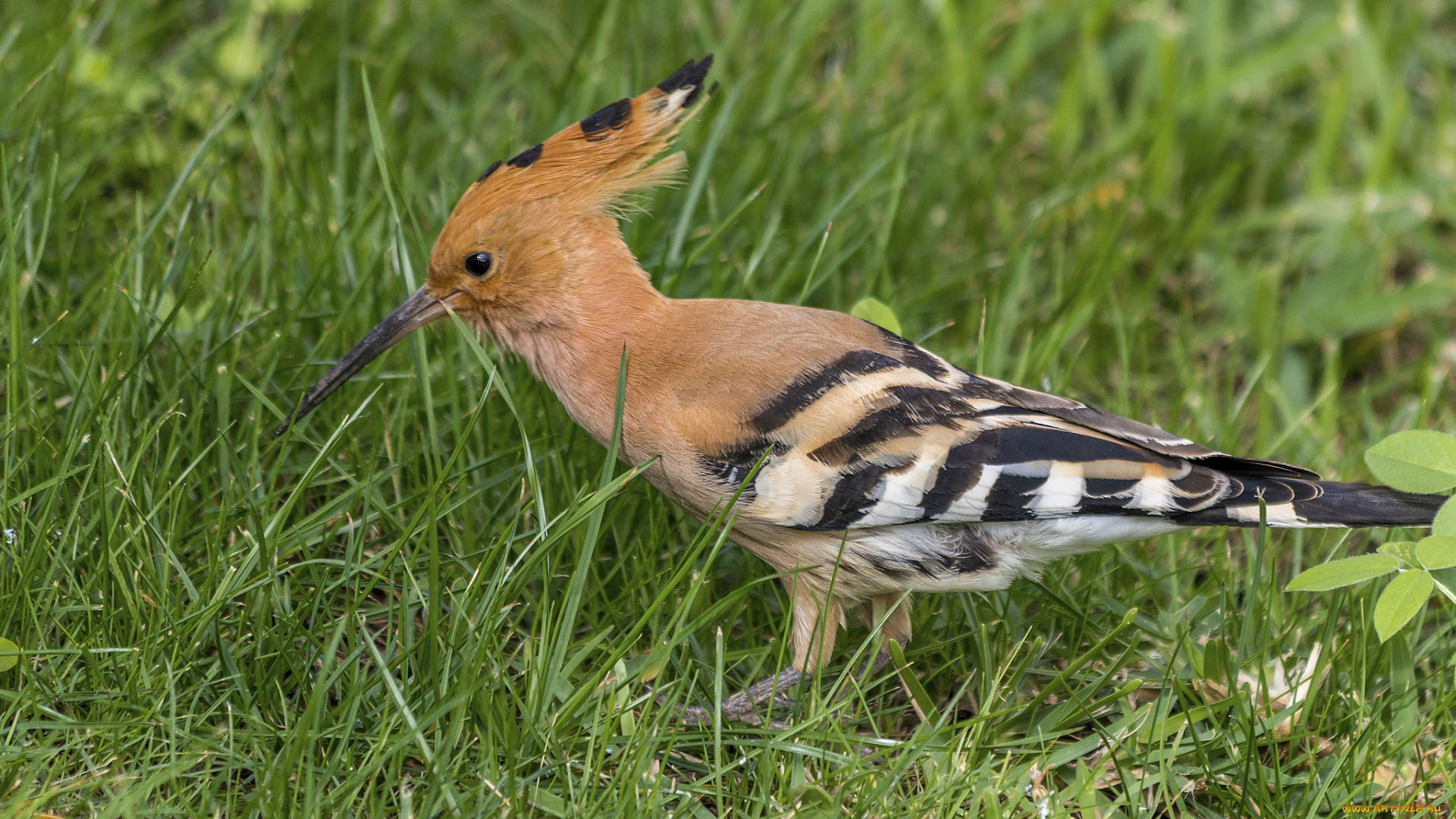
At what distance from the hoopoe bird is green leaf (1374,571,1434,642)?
131mm

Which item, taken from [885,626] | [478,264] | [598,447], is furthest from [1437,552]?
[478,264]

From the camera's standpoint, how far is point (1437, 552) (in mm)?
2490

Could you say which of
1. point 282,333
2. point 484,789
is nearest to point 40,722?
point 484,789

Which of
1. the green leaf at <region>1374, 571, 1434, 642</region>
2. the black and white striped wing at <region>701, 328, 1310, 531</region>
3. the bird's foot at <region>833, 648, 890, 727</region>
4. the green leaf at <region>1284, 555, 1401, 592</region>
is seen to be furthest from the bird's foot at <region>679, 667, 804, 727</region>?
the green leaf at <region>1374, 571, 1434, 642</region>

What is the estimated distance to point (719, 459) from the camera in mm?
2670

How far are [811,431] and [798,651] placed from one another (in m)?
0.48

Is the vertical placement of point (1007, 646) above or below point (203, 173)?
below

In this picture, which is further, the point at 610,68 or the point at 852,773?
the point at 610,68

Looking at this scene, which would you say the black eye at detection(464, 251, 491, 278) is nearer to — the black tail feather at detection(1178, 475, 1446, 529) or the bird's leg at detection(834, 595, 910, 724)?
the bird's leg at detection(834, 595, 910, 724)

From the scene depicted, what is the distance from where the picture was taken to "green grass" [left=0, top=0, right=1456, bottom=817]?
7.79 feet

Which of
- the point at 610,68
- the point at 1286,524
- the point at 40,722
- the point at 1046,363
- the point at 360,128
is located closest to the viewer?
the point at 40,722

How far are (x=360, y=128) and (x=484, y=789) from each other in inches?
93.3

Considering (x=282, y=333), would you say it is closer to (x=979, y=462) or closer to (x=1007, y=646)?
(x=979, y=462)

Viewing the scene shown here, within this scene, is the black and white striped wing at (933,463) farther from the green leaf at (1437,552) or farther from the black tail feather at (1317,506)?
the green leaf at (1437,552)
